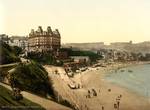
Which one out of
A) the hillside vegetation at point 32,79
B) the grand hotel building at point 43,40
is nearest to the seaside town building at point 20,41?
the grand hotel building at point 43,40

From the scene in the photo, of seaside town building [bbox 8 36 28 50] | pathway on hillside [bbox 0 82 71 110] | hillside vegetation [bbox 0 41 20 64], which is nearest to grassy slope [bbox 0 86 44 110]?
pathway on hillside [bbox 0 82 71 110]

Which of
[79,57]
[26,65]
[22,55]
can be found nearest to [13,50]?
[22,55]

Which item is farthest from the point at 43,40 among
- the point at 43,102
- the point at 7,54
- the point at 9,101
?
the point at 9,101

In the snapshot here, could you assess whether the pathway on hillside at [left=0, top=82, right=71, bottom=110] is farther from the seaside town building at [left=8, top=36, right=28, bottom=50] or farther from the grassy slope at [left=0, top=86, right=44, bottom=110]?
the seaside town building at [left=8, top=36, right=28, bottom=50]

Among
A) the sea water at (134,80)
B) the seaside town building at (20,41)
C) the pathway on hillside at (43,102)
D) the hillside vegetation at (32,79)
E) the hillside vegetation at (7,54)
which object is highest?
the seaside town building at (20,41)

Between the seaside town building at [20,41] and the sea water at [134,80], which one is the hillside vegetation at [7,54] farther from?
the sea water at [134,80]

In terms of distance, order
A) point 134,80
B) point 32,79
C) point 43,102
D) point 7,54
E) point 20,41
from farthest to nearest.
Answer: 1. point 134,80
2. point 7,54
3. point 20,41
4. point 32,79
5. point 43,102

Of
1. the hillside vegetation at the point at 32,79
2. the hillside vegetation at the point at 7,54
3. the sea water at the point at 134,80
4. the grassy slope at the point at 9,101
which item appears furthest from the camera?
the sea water at the point at 134,80

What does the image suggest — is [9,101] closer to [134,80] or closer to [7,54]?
[7,54]

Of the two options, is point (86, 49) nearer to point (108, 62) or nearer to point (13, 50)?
point (13, 50)
